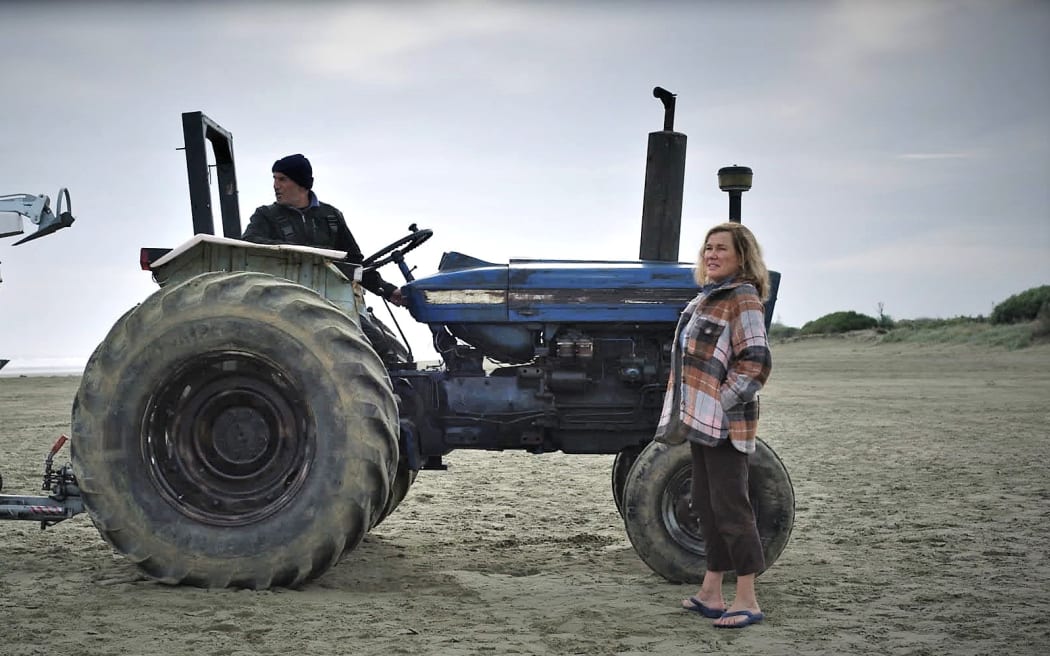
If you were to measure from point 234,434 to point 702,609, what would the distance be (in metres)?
2.29

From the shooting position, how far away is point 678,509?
5391mm

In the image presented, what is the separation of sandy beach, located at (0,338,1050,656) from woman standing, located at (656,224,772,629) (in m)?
0.19

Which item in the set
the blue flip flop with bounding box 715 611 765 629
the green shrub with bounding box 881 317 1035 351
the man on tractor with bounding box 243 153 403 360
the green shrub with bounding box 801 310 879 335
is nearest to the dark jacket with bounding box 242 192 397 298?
the man on tractor with bounding box 243 153 403 360

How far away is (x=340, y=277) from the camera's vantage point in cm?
572

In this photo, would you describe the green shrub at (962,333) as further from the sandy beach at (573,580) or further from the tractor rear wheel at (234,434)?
the tractor rear wheel at (234,434)

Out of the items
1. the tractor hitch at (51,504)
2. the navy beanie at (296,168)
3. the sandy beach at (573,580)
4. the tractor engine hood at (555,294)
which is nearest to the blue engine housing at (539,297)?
the tractor engine hood at (555,294)

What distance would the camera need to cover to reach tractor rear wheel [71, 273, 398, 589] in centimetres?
500

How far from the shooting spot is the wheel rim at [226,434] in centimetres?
519

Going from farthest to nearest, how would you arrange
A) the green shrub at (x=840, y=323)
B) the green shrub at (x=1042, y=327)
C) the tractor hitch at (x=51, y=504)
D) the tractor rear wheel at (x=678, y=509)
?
the green shrub at (x=840, y=323), the green shrub at (x=1042, y=327), the tractor hitch at (x=51, y=504), the tractor rear wheel at (x=678, y=509)

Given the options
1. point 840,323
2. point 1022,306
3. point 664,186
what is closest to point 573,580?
point 664,186

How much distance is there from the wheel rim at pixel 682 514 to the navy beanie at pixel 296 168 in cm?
258

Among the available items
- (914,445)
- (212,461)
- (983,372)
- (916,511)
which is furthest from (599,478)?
(983,372)

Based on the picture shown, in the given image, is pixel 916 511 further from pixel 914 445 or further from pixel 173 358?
pixel 173 358

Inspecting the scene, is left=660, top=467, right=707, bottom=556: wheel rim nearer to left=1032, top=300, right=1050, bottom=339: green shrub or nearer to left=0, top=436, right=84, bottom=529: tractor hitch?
left=0, top=436, right=84, bottom=529: tractor hitch
